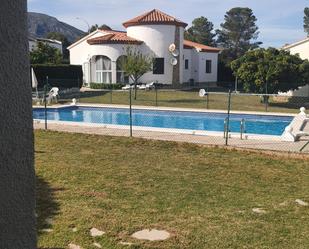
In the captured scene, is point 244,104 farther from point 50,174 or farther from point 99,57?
point 50,174

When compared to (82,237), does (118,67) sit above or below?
above

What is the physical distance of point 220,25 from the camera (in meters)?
85.4

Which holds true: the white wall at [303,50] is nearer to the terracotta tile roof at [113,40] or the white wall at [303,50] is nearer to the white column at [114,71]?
the terracotta tile roof at [113,40]

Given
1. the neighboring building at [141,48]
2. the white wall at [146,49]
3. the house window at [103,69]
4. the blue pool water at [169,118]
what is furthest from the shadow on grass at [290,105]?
the house window at [103,69]

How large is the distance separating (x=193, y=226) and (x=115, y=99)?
24.3 m

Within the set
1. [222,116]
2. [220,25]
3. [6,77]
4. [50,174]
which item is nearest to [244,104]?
[222,116]

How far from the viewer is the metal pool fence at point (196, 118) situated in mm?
13703

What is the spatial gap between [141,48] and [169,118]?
62.3 ft

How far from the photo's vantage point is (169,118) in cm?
2259

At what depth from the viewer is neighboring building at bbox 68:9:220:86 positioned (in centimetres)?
3875

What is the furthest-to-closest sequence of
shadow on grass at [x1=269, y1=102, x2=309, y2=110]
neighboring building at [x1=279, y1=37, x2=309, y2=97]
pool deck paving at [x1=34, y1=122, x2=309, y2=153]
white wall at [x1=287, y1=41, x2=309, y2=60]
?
white wall at [x1=287, y1=41, x2=309, y2=60], neighboring building at [x1=279, y1=37, x2=309, y2=97], shadow on grass at [x1=269, y1=102, x2=309, y2=110], pool deck paving at [x1=34, y1=122, x2=309, y2=153]

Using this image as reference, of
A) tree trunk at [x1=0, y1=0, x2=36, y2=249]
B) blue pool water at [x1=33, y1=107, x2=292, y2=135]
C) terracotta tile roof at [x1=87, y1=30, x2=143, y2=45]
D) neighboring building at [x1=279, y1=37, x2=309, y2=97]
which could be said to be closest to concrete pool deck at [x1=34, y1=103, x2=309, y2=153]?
blue pool water at [x1=33, y1=107, x2=292, y2=135]

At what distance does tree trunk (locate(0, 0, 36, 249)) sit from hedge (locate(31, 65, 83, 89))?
32.0 meters

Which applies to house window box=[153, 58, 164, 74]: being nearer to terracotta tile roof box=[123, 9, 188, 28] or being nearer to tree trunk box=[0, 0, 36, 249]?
terracotta tile roof box=[123, 9, 188, 28]
